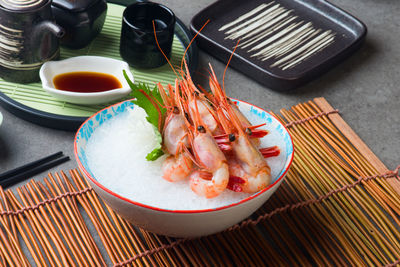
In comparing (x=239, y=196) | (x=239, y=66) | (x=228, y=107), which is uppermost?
(x=228, y=107)

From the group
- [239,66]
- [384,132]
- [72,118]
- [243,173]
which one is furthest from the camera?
[239,66]

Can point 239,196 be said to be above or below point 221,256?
above

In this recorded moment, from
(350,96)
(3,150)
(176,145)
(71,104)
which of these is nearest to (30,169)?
(3,150)

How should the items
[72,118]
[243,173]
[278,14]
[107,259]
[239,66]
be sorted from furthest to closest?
[278,14] < [239,66] < [72,118] < [107,259] < [243,173]

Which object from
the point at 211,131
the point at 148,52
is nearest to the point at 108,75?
the point at 148,52

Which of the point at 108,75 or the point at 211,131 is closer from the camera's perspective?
the point at 211,131

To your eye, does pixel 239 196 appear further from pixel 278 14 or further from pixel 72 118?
pixel 278 14

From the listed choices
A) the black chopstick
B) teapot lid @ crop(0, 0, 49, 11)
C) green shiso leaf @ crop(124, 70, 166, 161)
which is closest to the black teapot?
teapot lid @ crop(0, 0, 49, 11)
